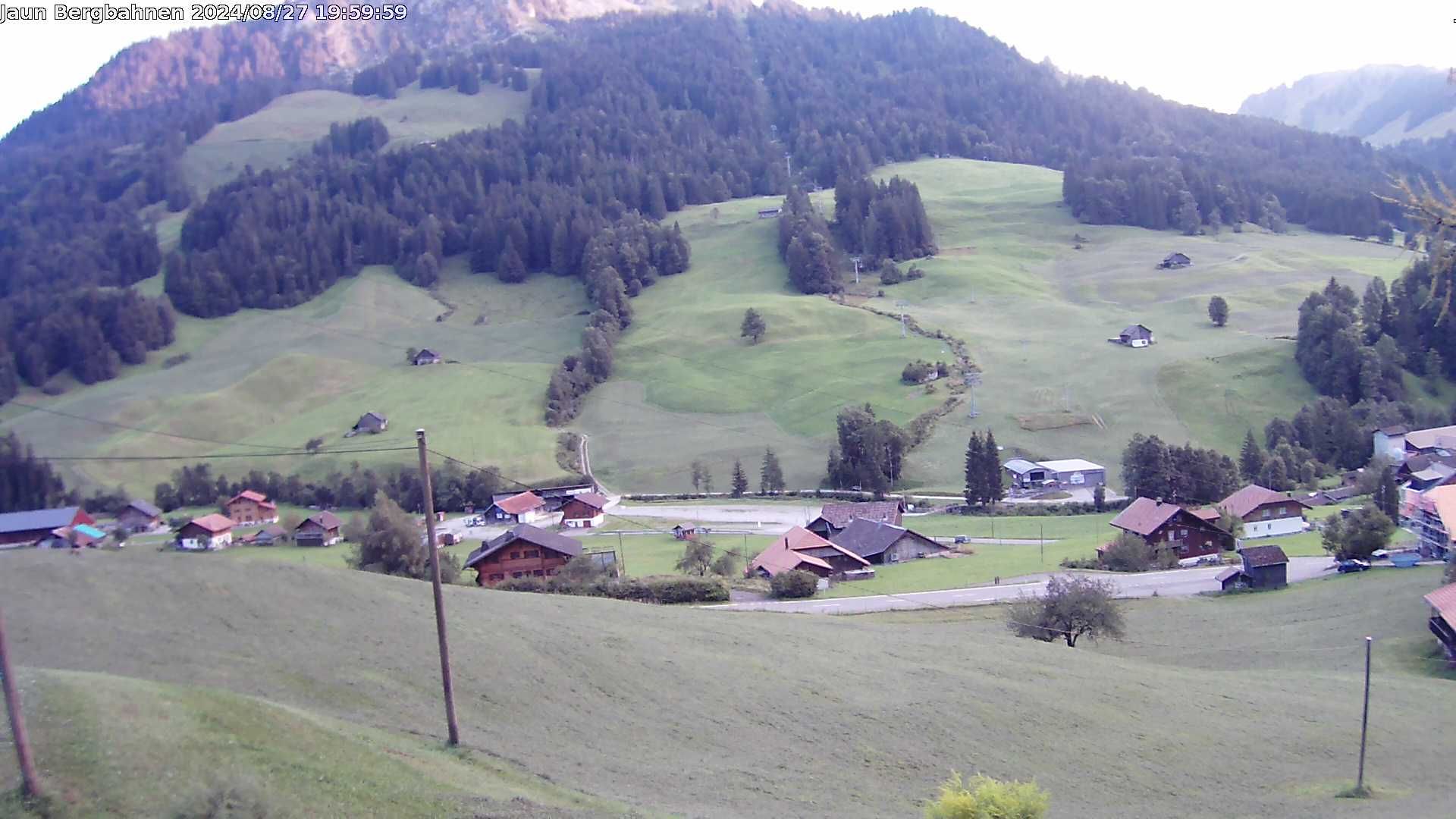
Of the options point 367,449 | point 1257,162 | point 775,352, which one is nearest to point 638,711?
point 367,449

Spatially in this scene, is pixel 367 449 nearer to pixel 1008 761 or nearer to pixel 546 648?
pixel 546 648

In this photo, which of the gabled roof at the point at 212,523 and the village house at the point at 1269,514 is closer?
the village house at the point at 1269,514

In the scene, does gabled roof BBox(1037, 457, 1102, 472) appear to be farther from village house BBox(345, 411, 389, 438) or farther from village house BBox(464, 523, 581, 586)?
village house BBox(345, 411, 389, 438)

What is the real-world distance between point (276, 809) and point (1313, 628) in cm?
3247

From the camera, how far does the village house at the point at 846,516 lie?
5919 centimetres

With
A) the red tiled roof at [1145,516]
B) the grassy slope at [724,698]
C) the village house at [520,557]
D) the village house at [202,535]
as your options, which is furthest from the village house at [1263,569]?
the village house at [202,535]

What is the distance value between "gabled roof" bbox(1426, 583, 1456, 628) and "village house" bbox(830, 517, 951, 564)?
23.6 meters

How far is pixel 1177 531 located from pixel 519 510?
38.2 metres

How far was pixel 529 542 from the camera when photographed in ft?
165

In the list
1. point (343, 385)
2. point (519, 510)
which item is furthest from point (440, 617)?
point (343, 385)

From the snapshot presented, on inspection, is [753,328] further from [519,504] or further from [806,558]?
[806,558]

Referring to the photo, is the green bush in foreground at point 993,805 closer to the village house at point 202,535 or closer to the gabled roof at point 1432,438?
the village house at point 202,535

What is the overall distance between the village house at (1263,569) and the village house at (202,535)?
53.9m

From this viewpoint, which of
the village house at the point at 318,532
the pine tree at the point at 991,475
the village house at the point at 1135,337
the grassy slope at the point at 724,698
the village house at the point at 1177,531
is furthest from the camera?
the village house at the point at 1135,337
